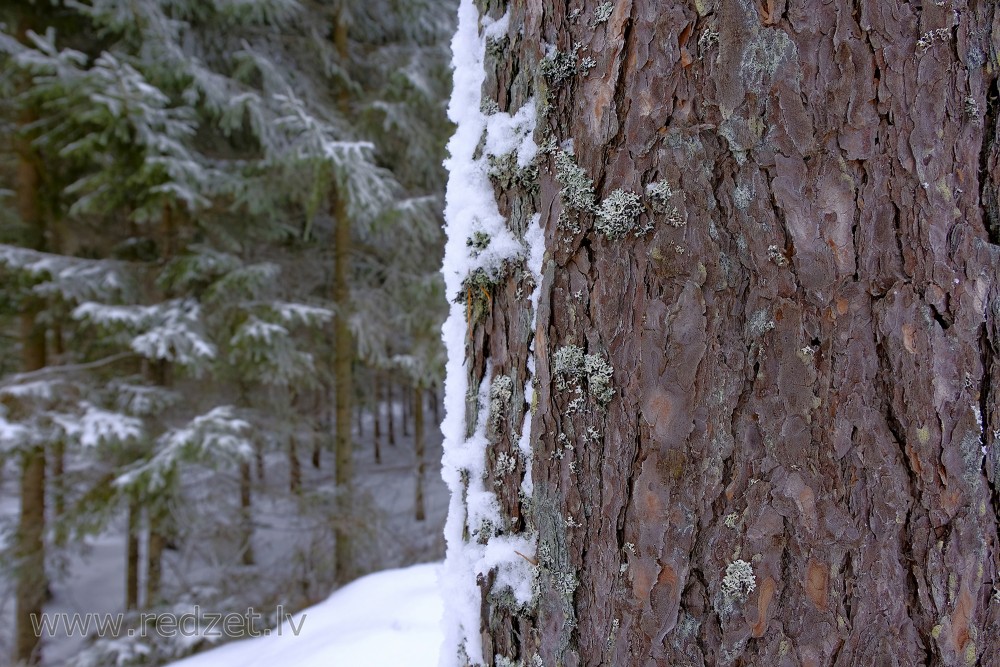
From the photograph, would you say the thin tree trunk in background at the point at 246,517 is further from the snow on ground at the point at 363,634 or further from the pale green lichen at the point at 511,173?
the pale green lichen at the point at 511,173

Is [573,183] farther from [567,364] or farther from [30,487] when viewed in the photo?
[30,487]

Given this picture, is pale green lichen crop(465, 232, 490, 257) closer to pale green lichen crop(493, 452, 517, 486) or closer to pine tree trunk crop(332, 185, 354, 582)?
pale green lichen crop(493, 452, 517, 486)

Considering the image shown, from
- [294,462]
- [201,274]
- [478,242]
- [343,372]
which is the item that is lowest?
[294,462]

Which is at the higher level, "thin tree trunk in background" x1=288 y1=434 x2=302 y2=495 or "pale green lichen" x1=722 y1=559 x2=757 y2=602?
"pale green lichen" x1=722 y1=559 x2=757 y2=602

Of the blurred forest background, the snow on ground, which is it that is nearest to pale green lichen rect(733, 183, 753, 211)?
the snow on ground

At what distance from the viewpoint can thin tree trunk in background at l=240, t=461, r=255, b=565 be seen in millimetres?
5871

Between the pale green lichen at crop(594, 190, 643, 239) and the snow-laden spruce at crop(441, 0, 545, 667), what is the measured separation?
11 cm

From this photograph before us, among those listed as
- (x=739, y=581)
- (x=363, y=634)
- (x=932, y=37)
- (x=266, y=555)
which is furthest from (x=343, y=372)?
(x=932, y=37)

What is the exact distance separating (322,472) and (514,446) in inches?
441

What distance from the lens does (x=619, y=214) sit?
0.73 m

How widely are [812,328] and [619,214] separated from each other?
0.29 m

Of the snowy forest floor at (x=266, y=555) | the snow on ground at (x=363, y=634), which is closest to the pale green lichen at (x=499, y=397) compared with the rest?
the snow on ground at (x=363, y=634)

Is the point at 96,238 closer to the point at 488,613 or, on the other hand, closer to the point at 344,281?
the point at 344,281

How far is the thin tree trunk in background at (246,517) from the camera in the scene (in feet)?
19.3
